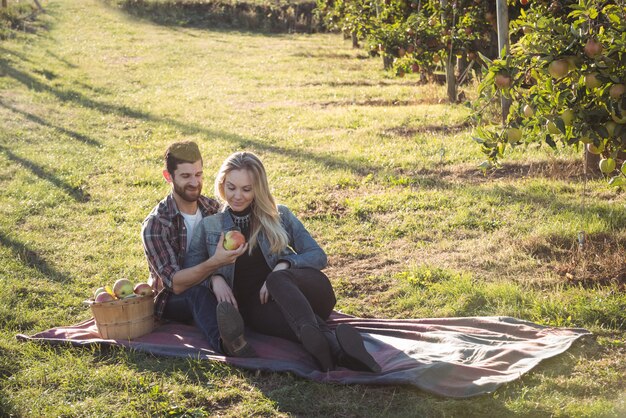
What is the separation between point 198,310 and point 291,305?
2.38 ft

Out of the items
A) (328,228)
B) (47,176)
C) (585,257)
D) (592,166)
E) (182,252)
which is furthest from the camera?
(47,176)

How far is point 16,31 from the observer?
22.3m

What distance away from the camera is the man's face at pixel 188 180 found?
4.92 meters

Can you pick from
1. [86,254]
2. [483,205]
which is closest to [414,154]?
[483,205]

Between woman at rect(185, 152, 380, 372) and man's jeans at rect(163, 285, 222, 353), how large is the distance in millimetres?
127

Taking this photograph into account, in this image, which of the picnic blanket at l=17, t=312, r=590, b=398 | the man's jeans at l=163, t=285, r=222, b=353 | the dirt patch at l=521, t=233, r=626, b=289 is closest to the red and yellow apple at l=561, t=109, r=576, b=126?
the picnic blanket at l=17, t=312, r=590, b=398

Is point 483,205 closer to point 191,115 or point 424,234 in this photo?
point 424,234

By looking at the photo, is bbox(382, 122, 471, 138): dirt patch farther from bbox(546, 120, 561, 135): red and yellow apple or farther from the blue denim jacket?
bbox(546, 120, 561, 135): red and yellow apple

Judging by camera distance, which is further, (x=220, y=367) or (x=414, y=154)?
(x=414, y=154)

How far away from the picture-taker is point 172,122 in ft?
42.5

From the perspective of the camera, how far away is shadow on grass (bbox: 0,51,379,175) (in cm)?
943

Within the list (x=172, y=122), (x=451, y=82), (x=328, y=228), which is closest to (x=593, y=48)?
(x=328, y=228)

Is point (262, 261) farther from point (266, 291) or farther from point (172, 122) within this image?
point (172, 122)

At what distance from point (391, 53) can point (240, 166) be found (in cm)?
797
